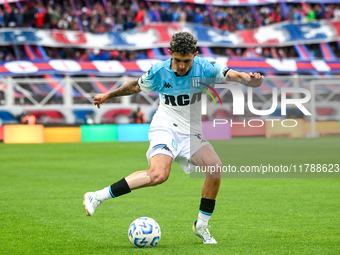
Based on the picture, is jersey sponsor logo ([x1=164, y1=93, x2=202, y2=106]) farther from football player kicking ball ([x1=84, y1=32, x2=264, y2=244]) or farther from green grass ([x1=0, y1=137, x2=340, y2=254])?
green grass ([x1=0, y1=137, x2=340, y2=254])

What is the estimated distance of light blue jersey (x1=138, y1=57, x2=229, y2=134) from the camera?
6.95 m

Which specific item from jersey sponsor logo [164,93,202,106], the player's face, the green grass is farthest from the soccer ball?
the player's face

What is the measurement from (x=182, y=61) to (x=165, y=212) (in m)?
3.11

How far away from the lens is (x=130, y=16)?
36656mm

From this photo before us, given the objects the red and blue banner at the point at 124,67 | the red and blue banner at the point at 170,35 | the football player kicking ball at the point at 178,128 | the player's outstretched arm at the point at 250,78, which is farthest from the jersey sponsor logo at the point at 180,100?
the red and blue banner at the point at 170,35

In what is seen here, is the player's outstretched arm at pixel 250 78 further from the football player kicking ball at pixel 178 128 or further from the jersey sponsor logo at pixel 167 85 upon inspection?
the jersey sponsor logo at pixel 167 85

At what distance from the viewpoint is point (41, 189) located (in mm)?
11906

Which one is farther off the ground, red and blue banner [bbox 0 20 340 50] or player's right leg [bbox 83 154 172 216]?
player's right leg [bbox 83 154 172 216]

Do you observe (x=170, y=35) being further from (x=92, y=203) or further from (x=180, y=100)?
(x=92, y=203)

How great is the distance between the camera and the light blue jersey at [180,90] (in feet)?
22.8

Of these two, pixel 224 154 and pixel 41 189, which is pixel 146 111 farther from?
pixel 41 189

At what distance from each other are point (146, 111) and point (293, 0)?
692 inches

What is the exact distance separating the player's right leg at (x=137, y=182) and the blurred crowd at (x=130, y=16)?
26362mm

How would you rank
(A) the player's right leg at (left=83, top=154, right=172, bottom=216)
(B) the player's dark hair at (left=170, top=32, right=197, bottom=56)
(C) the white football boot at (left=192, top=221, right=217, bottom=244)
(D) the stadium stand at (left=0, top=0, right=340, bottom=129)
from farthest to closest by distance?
1. (D) the stadium stand at (left=0, top=0, right=340, bottom=129)
2. (C) the white football boot at (left=192, top=221, right=217, bottom=244)
3. (A) the player's right leg at (left=83, top=154, right=172, bottom=216)
4. (B) the player's dark hair at (left=170, top=32, right=197, bottom=56)
